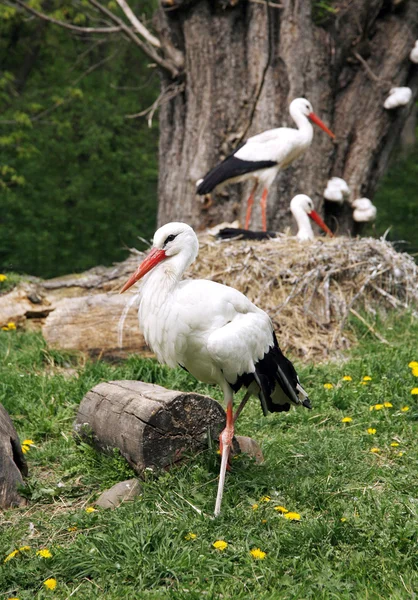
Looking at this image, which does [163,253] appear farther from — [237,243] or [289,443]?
[237,243]

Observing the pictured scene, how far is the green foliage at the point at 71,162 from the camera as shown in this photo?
728 inches

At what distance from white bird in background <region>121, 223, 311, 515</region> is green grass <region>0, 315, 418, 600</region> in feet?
1.05

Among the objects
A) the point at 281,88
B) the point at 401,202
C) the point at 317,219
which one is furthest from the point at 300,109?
the point at 401,202

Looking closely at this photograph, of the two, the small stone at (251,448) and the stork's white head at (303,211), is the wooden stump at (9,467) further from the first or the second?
the stork's white head at (303,211)

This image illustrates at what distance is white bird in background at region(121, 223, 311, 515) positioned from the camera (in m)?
3.95

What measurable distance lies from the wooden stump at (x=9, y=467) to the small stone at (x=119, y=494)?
1.45 feet

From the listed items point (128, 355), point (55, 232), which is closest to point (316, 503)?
point (128, 355)

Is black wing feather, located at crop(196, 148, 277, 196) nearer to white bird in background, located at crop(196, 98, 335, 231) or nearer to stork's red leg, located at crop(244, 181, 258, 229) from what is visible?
white bird in background, located at crop(196, 98, 335, 231)

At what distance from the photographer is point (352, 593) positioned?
316cm

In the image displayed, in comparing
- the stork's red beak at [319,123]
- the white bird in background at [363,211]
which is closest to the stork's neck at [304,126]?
the stork's red beak at [319,123]

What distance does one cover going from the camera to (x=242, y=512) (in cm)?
390

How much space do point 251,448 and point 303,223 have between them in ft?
14.9

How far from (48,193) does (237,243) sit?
12.3 m

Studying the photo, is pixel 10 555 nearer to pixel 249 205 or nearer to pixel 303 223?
pixel 303 223
